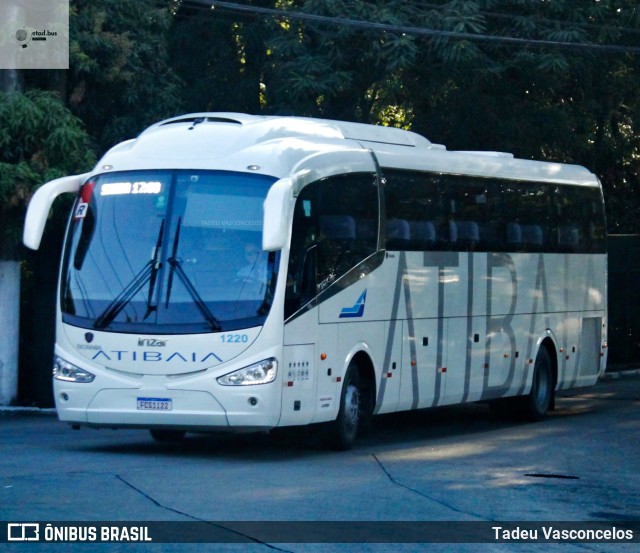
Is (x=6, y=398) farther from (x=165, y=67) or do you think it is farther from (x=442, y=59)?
(x=442, y=59)

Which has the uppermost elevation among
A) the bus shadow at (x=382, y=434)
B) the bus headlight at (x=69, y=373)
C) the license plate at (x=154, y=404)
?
the bus headlight at (x=69, y=373)

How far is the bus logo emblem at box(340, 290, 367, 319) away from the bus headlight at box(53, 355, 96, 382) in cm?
281

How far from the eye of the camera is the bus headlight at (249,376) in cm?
1349

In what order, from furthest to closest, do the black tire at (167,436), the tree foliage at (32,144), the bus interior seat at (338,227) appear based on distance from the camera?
the tree foliage at (32,144) < the black tire at (167,436) < the bus interior seat at (338,227)

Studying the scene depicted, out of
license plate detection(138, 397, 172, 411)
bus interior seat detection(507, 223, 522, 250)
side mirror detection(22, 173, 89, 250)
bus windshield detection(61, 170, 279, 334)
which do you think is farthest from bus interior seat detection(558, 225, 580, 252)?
license plate detection(138, 397, 172, 411)

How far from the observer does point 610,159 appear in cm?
3033

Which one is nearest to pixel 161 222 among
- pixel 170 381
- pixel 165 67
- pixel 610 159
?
pixel 170 381


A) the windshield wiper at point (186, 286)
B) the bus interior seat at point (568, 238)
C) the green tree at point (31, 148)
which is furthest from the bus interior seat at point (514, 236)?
the windshield wiper at point (186, 286)

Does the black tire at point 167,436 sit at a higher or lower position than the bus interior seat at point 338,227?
lower

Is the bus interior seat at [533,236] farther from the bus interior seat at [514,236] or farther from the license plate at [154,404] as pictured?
the license plate at [154,404]

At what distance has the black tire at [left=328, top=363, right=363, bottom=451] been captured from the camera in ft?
48.8

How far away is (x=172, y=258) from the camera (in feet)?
45.2

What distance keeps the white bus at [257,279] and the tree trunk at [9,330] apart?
6216 millimetres

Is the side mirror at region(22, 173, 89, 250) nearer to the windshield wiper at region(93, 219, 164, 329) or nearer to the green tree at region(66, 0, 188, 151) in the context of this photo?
the windshield wiper at region(93, 219, 164, 329)
